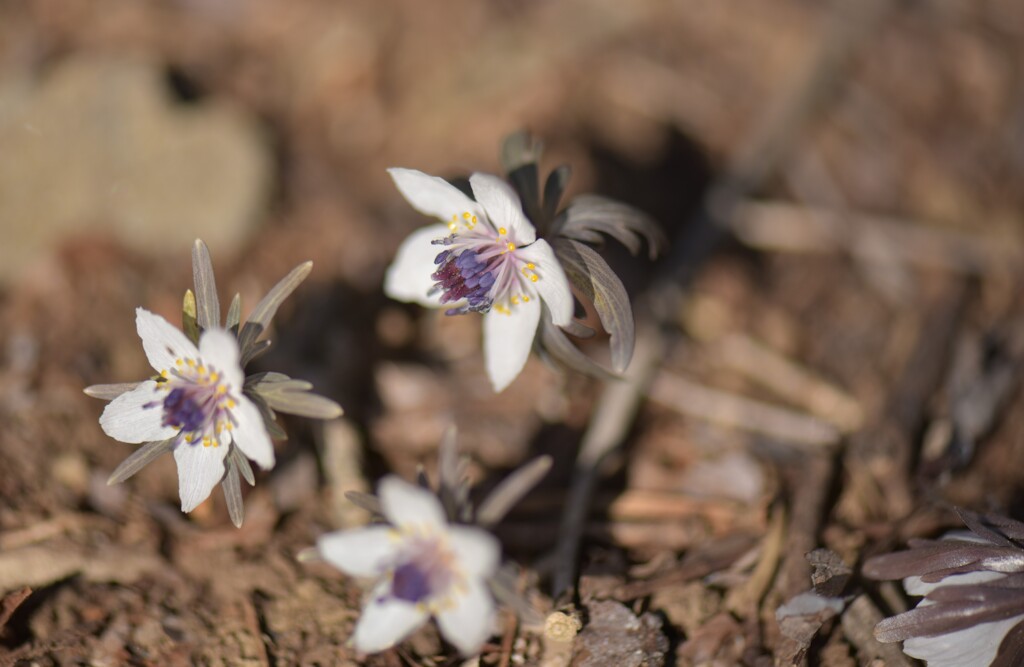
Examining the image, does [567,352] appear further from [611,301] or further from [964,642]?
[964,642]

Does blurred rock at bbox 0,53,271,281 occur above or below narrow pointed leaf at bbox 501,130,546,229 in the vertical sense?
below

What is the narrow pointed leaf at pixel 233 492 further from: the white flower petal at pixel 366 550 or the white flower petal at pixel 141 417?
the white flower petal at pixel 366 550

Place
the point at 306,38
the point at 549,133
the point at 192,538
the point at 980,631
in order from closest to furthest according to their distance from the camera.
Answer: the point at 980,631
the point at 192,538
the point at 549,133
the point at 306,38

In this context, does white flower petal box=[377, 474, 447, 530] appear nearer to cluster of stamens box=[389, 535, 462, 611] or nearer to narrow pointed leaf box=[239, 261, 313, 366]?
cluster of stamens box=[389, 535, 462, 611]

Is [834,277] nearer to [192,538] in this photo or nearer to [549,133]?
[549,133]

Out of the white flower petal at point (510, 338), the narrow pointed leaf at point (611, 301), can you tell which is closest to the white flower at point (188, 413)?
the white flower petal at point (510, 338)

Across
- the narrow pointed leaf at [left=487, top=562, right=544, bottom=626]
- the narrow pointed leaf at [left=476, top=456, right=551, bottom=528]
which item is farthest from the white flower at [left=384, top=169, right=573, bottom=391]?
the narrow pointed leaf at [left=487, top=562, right=544, bottom=626]

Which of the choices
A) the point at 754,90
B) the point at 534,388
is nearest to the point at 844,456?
the point at 534,388
